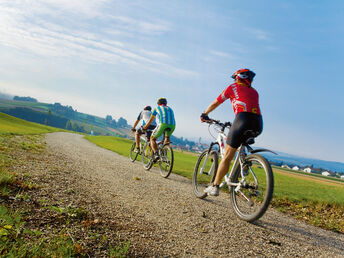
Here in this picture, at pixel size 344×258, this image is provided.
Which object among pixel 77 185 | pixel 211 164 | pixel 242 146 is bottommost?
pixel 77 185

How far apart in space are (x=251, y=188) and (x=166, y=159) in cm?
549

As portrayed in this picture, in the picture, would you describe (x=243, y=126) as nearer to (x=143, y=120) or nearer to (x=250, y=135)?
(x=250, y=135)

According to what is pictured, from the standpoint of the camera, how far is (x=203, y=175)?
7203 mm

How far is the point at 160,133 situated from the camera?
1035 cm

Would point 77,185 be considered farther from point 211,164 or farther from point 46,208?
point 211,164

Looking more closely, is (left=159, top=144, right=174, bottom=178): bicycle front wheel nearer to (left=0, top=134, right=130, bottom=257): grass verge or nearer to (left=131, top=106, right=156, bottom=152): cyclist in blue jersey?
(left=131, top=106, right=156, bottom=152): cyclist in blue jersey

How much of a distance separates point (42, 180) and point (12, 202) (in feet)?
5.59

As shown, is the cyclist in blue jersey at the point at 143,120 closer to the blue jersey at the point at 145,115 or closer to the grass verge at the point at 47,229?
the blue jersey at the point at 145,115

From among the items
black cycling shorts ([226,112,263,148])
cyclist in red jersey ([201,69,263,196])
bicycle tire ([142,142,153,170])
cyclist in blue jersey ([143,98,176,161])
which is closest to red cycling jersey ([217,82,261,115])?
cyclist in red jersey ([201,69,263,196])

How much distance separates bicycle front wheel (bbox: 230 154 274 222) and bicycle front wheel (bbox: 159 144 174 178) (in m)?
4.51

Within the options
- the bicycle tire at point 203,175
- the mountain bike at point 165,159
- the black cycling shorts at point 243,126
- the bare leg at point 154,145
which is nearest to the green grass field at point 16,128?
the bare leg at point 154,145

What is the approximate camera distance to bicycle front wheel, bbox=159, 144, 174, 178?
9630mm

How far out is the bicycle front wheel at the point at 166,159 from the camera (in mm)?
9630

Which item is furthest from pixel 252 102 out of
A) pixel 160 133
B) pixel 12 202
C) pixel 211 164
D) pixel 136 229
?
pixel 160 133
